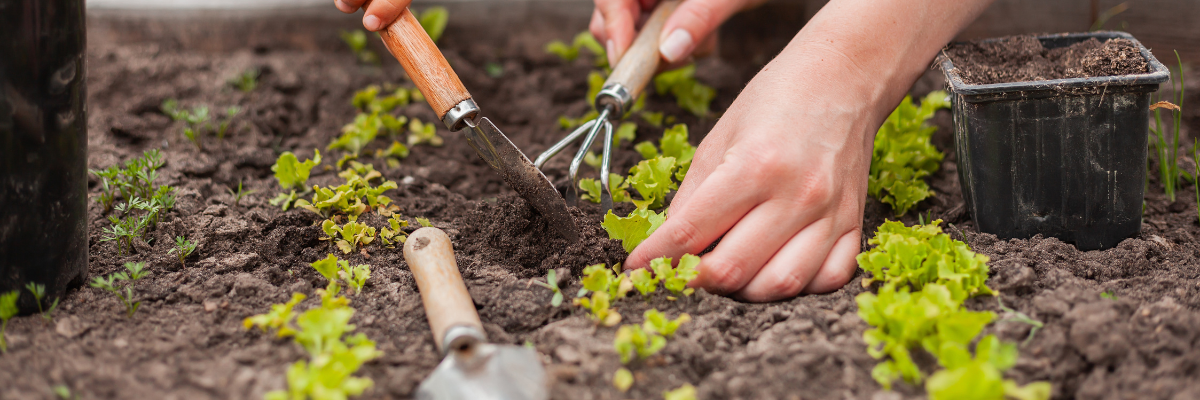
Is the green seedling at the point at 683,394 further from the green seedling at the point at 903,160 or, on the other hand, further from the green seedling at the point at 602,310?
the green seedling at the point at 903,160

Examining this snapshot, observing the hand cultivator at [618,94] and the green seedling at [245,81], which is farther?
the green seedling at [245,81]

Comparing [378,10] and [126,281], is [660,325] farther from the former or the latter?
[126,281]

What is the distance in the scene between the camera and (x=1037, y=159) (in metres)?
1.83

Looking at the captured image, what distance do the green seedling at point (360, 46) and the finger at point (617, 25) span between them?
1413 millimetres

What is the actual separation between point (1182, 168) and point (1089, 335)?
4.98 feet

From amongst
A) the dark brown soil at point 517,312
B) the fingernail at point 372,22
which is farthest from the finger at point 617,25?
the fingernail at point 372,22

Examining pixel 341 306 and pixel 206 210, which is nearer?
pixel 341 306

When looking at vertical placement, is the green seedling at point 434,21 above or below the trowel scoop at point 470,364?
above

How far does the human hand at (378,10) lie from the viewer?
1.83 meters

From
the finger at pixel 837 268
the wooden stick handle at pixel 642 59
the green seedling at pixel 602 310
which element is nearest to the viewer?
the green seedling at pixel 602 310

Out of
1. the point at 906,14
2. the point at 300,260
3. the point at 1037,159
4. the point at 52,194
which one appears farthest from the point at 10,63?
the point at 1037,159

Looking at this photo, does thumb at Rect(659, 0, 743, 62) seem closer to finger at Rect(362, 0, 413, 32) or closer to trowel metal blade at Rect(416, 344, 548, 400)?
finger at Rect(362, 0, 413, 32)

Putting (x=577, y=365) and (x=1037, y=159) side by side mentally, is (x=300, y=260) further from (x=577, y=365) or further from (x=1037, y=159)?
(x=1037, y=159)

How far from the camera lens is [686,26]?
2.53 meters
